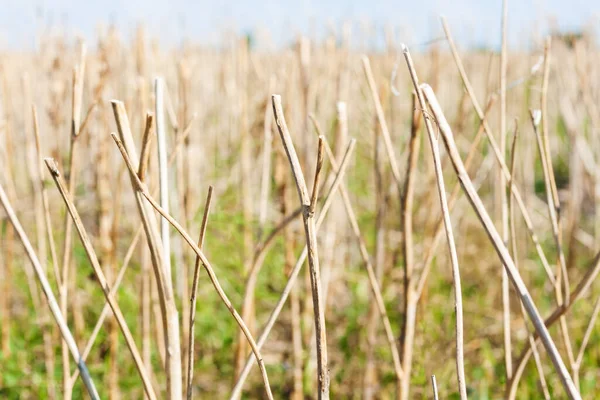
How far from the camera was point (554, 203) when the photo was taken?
64cm

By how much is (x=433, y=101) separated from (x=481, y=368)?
1.13 m

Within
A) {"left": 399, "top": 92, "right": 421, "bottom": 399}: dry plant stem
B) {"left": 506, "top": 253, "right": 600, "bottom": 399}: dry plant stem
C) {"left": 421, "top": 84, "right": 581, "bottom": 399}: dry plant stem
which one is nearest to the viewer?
{"left": 421, "top": 84, "right": 581, "bottom": 399}: dry plant stem

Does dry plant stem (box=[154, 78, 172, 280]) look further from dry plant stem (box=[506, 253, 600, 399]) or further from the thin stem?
dry plant stem (box=[506, 253, 600, 399])

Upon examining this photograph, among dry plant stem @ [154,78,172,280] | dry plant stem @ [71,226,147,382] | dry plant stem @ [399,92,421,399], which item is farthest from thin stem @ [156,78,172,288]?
dry plant stem @ [399,92,421,399]

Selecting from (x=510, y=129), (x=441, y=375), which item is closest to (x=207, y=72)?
(x=510, y=129)

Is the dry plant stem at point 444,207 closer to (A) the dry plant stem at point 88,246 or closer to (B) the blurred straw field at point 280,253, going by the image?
(B) the blurred straw field at point 280,253

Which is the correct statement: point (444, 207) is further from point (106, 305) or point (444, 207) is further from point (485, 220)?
point (106, 305)

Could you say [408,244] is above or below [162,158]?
below

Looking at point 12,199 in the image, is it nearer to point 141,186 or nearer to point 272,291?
point 272,291

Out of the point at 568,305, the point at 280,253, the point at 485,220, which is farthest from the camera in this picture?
the point at 280,253

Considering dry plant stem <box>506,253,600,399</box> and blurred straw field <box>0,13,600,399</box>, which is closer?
dry plant stem <box>506,253,600,399</box>

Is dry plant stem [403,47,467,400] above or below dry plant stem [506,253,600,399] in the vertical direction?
above

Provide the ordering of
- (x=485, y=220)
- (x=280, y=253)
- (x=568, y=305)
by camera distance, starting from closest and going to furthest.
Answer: (x=485, y=220)
(x=568, y=305)
(x=280, y=253)

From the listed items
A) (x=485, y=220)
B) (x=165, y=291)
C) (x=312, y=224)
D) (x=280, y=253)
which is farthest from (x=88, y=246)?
(x=280, y=253)
